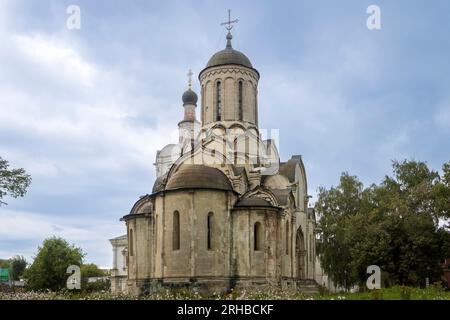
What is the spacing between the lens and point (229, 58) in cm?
3269

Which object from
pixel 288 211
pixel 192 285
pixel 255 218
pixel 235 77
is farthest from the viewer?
pixel 235 77

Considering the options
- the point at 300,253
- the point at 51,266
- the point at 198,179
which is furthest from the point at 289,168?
the point at 51,266

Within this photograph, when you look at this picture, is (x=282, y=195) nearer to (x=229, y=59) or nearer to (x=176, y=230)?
(x=176, y=230)

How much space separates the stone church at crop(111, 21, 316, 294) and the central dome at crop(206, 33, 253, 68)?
7cm

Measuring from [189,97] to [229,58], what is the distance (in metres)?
16.4

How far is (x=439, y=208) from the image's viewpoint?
29.1m

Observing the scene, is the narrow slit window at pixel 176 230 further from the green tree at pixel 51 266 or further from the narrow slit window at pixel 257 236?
the green tree at pixel 51 266

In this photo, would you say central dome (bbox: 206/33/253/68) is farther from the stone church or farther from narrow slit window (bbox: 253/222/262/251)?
narrow slit window (bbox: 253/222/262/251)

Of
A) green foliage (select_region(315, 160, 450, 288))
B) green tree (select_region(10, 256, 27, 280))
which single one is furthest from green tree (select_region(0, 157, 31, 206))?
green tree (select_region(10, 256, 27, 280))

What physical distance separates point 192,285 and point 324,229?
19.1 metres

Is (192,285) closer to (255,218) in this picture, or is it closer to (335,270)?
(255,218)

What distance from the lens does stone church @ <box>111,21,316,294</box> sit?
25.0 meters

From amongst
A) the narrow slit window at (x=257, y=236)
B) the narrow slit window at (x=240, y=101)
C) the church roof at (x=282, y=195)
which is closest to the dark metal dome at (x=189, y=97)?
the narrow slit window at (x=240, y=101)

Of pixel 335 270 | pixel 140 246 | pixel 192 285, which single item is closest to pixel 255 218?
pixel 192 285
